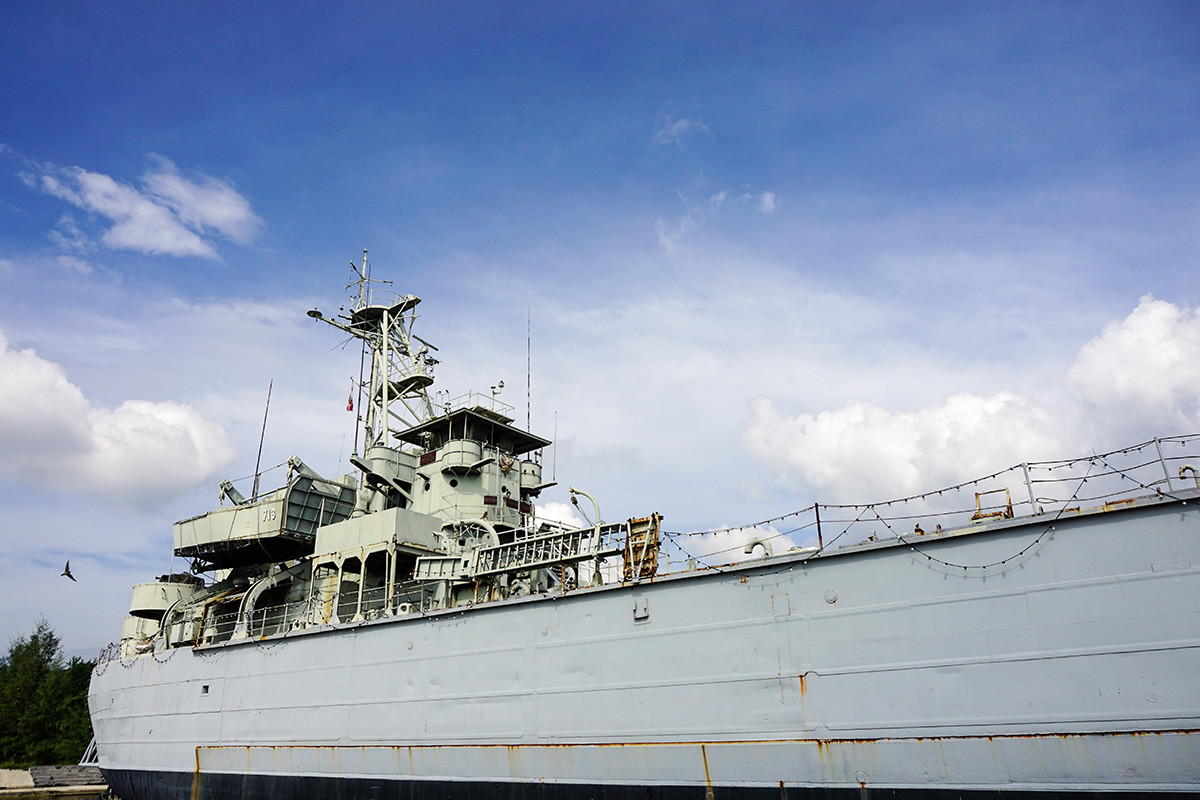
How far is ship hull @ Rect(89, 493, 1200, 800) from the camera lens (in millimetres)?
11727

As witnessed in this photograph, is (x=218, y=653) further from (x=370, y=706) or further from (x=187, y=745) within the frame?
(x=370, y=706)

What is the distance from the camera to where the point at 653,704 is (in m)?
15.4

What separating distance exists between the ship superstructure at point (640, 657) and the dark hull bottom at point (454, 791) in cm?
7

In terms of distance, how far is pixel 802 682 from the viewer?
46.0 ft

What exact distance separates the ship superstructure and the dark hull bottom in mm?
71

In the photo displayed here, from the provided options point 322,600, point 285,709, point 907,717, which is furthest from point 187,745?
point 907,717

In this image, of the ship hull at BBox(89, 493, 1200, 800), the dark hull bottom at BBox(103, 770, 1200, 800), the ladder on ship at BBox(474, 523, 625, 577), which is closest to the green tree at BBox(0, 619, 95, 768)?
the dark hull bottom at BBox(103, 770, 1200, 800)

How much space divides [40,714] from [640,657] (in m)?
47.3

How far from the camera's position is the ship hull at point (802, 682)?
11.7 metres

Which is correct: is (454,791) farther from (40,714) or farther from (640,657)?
(40,714)

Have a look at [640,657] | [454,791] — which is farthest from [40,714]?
[640,657]

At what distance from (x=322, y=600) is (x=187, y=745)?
6852 mm

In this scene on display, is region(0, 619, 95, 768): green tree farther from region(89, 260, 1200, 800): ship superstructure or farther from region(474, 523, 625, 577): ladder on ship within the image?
region(474, 523, 625, 577): ladder on ship

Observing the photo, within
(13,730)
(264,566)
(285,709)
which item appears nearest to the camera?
(285,709)
